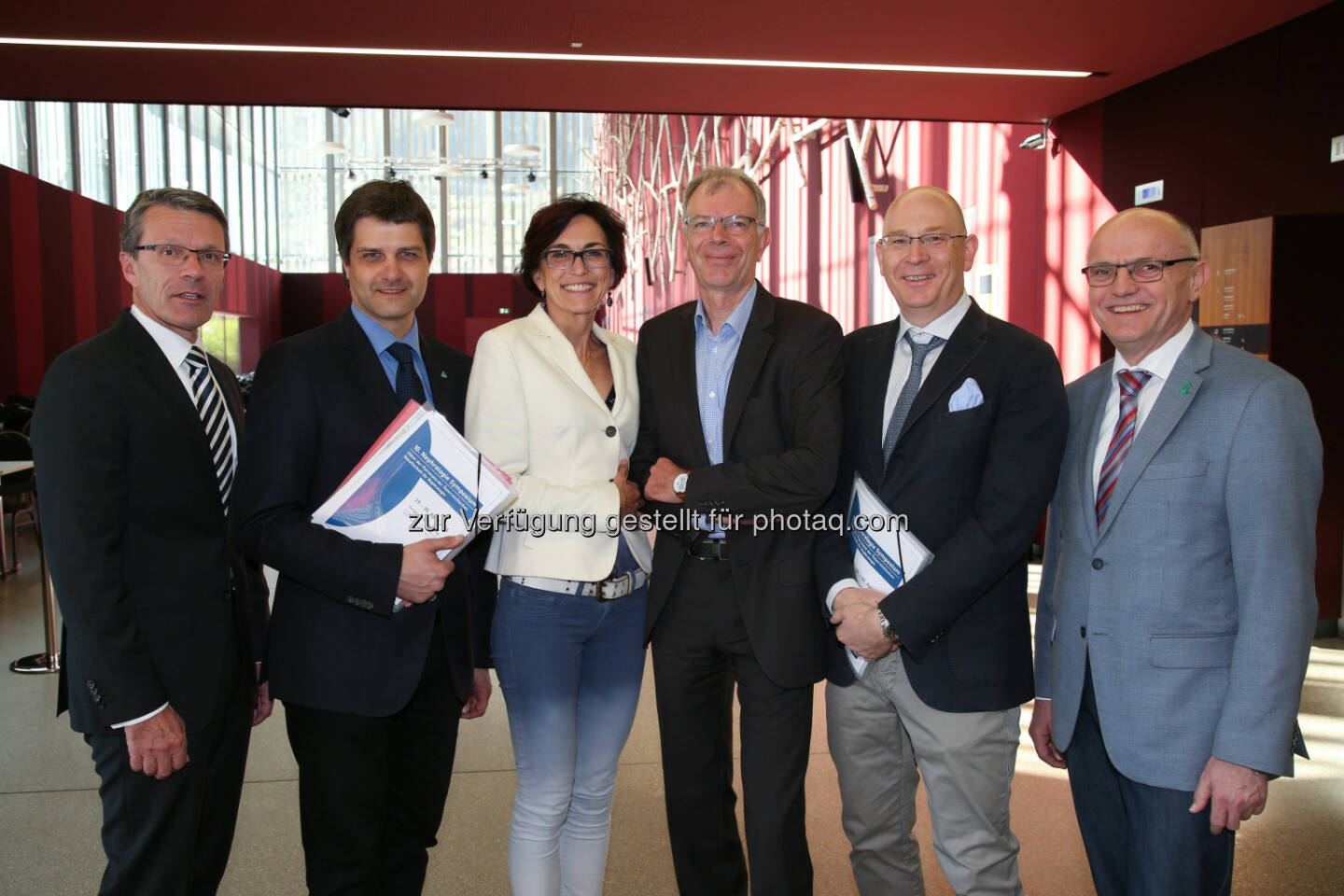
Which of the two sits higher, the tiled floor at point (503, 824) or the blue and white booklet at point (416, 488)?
the blue and white booklet at point (416, 488)

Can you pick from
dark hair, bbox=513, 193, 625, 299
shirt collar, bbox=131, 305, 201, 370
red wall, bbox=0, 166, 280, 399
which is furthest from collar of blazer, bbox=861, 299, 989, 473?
red wall, bbox=0, 166, 280, 399

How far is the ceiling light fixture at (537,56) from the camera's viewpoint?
5.37 meters

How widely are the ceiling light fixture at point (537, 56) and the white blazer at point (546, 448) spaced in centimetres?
412

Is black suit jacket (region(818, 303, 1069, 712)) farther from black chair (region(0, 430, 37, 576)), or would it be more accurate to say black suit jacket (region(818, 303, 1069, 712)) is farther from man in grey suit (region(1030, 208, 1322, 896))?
black chair (region(0, 430, 37, 576))

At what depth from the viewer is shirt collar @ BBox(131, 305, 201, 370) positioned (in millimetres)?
2053

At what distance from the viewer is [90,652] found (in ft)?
5.94

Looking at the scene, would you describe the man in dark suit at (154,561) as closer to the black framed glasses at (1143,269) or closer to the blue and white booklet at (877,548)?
the blue and white booklet at (877,548)

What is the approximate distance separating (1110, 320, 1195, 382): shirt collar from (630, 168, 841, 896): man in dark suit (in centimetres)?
A: 66

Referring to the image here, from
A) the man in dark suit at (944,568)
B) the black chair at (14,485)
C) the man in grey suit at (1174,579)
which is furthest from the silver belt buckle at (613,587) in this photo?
the black chair at (14,485)

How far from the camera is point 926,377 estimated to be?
212cm

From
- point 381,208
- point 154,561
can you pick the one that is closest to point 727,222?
point 381,208

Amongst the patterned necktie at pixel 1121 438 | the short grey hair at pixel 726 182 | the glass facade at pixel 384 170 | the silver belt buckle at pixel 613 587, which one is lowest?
the silver belt buckle at pixel 613 587

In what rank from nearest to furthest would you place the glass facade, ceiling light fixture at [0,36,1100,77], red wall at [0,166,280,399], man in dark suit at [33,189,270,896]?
man in dark suit at [33,189,270,896] → ceiling light fixture at [0,36,1100,77] → red wall at [0,166,280,399] → the glass facade

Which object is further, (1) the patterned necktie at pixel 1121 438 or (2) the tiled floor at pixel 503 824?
(2) the tiled floor at pixel 503 824
